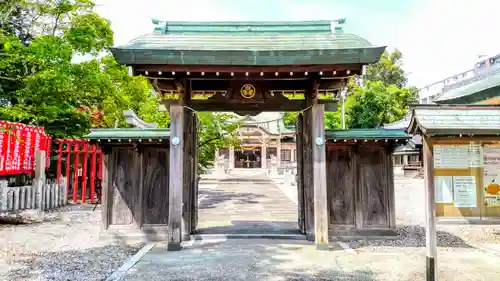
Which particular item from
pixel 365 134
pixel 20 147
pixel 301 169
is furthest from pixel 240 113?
pixel 20 147

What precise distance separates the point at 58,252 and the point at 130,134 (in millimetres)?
2927

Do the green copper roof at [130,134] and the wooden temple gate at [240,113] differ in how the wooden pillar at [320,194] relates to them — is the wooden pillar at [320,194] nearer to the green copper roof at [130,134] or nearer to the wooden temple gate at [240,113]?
the wooden temple gate at [240,113]

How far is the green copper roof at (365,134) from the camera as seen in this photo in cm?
815

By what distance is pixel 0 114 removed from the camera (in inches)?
485

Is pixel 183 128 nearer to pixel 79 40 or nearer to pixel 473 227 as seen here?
pixel 79 40

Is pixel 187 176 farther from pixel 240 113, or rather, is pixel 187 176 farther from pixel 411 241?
pixel 411 241

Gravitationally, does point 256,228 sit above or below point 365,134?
below

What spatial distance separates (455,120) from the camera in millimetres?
5684

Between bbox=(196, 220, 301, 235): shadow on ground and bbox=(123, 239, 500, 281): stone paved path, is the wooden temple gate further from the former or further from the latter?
bbox=(123, 239, 500, 281): stone paved path

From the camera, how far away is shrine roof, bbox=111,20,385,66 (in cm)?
675

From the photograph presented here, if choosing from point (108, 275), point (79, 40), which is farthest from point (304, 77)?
point (79, 40)

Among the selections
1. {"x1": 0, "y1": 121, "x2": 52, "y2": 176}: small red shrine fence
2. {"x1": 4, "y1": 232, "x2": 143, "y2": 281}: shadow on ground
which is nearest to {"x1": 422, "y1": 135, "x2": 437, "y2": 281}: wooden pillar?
{"x1": 4, "y1": 232, "x2": 143, "y2": 281}: shadow on ground

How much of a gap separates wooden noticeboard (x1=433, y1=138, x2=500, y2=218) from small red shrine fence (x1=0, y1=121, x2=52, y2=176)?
1240 cm

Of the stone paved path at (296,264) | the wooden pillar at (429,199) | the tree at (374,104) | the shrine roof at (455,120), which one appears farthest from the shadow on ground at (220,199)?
the tree at (374,104)
